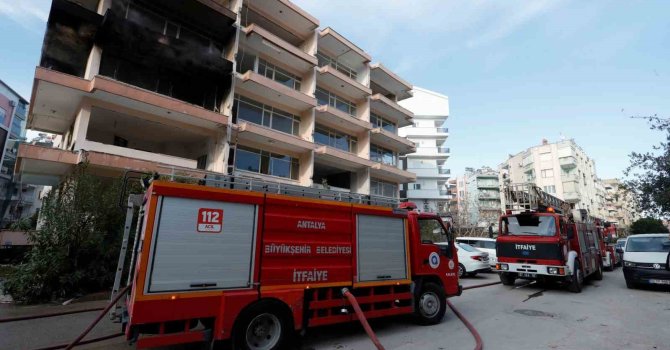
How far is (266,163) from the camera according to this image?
841 inches

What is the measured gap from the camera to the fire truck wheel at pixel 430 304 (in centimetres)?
704

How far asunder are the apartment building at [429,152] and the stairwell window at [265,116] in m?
26.0

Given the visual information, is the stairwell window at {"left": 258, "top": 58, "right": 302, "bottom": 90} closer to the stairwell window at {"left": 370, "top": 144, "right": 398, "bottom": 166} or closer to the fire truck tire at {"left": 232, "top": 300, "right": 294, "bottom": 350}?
the stairwell window at {"left": 370, "top": 144, "right": 398, "bottom": 166}

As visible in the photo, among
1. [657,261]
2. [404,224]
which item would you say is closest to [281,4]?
[404,224]

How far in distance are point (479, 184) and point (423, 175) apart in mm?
25490

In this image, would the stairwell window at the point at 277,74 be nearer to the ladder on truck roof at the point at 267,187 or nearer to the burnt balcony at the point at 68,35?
the burnt balcony at the point at 68,35

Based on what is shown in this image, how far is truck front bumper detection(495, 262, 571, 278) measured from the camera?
35.3ft

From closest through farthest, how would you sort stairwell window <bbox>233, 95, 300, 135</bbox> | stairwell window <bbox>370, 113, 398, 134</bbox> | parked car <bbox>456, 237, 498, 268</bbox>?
parked car <bbox>456, 237, 498, 268</bbox>
stairwell window <bbox>233, 95, 300, 135</bbox>
stairwell window <bbox>370, 113, 398, 134</bbox>

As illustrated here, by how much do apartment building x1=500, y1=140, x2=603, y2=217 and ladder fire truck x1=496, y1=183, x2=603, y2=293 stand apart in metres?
51.4

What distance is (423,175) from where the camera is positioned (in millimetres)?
49219

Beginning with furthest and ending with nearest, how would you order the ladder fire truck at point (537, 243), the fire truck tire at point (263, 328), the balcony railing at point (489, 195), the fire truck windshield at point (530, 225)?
the balcony railing at point (489, 195)
the fire truck windshield at point (530, 225)
the ladder fire truck at point (537, 243)
the fire truck tire at point (263, 328)

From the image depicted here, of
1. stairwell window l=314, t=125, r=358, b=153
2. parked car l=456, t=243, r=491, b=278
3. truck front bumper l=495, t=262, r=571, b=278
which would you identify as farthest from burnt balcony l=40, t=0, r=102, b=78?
truck front bumper l=495, t=262, r=571, b=278

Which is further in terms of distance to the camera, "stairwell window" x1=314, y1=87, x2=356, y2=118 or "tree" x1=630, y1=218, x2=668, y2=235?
"tree" x1=630, y1=218, x2=668, y2=235

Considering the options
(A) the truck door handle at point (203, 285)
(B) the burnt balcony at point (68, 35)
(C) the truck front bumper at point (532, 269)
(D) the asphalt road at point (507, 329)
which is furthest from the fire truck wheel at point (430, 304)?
(B) the burnt balcony at point (68, 35)
